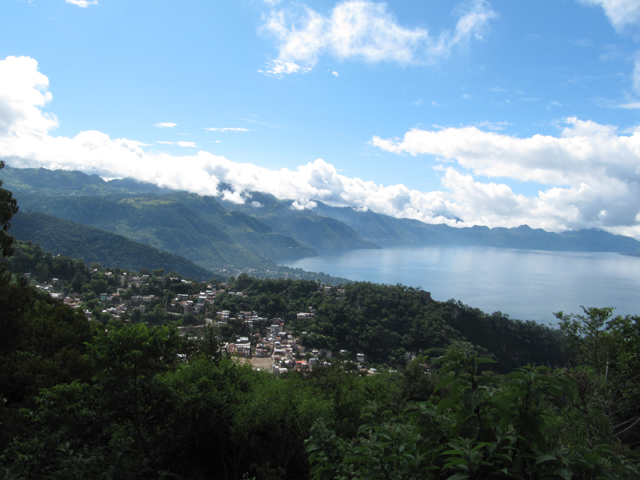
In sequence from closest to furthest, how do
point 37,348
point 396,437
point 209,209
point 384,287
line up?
1. point 396,437
2. point 37,348
3. point 384,287
4. point 209,209

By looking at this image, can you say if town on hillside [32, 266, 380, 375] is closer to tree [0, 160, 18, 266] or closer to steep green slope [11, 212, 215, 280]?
tree [0, 160, 18, 266]

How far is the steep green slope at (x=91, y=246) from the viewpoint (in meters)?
66.8

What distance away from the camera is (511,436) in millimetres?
1540

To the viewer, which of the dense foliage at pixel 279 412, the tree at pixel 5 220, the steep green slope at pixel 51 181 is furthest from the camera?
the steep green slope at pixel 51 181

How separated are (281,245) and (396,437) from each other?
6340 inches

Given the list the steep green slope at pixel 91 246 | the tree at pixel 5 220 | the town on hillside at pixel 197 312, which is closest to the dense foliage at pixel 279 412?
the tree at pixel 5 220

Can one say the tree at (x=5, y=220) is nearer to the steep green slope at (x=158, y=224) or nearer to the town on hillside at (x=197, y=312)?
the town on hillside at (x=197, y=312)

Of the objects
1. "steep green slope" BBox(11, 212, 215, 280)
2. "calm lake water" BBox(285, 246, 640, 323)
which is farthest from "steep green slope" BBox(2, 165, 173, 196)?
"calm lake water" BBox(285, 246, 640, 323)

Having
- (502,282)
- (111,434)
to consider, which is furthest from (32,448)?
(502,282)

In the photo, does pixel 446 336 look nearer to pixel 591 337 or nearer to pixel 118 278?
pixel 591 337

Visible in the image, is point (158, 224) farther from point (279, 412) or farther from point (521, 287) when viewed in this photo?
point (279, 412)

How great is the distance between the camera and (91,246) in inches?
2805

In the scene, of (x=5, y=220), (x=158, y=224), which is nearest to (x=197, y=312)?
(x=5, y=220)

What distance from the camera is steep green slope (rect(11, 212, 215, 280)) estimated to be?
219 feet
